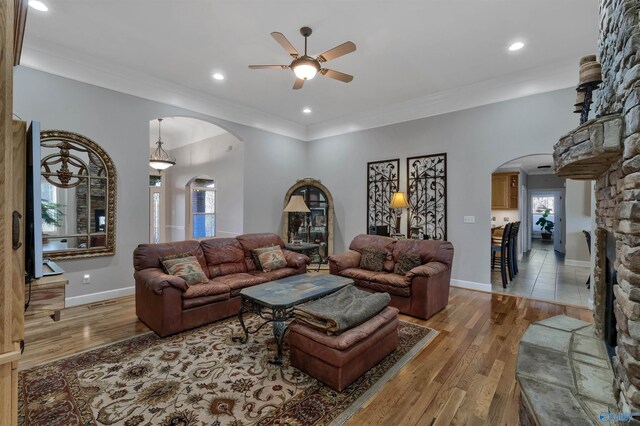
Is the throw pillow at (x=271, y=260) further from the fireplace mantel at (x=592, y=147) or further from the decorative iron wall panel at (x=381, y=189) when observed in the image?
the fireplace mantel at (x=592, y=147)

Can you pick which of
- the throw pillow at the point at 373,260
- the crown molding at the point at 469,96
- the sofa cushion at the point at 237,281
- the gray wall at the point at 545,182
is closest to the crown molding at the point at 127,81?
the crown molding at the point at 469,96

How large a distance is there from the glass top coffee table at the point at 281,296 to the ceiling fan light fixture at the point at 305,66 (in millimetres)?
2286

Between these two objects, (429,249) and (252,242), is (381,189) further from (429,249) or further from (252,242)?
(252,242)

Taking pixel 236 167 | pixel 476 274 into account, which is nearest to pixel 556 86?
pixel 476 274

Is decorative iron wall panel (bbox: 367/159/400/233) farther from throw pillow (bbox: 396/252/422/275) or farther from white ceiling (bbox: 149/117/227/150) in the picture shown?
white ceiling (bbox: 149/117/227/150)

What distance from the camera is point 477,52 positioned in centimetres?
368

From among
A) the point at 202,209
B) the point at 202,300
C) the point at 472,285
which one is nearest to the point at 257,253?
the point at 202,300

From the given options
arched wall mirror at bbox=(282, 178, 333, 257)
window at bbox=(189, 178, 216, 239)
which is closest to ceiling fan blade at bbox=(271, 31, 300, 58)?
arched wall mirror at bbox=(282, 178, 333, 257)

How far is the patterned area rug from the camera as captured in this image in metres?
1.90

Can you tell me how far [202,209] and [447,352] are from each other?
706 cm

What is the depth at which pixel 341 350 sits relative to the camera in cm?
211

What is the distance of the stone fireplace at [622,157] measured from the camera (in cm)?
137

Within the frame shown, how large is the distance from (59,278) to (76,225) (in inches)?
119

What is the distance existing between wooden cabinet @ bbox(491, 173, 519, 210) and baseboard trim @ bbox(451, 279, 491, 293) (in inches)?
148
